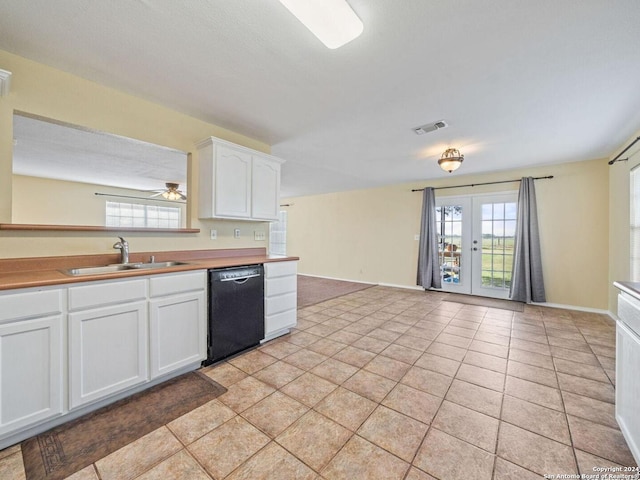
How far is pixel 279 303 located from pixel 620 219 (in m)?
4.56

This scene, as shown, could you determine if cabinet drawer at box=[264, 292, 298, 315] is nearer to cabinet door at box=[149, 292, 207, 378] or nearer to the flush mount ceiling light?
cabinet door at box=[149, 292, 207, 378]

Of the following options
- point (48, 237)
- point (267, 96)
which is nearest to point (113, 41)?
point (267, 96)

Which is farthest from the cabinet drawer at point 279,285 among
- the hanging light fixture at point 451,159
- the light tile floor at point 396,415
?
the hanging light fixture at point 451,159

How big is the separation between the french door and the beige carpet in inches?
72.5

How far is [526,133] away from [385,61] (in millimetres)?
2311

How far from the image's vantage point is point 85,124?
2.13 m

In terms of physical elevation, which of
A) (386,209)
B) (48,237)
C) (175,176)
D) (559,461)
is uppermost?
(175,176)

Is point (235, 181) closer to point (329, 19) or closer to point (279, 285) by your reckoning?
point (279, 285)

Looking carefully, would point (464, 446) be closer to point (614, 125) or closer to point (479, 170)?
point (614, 125)

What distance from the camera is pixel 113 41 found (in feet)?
5.59

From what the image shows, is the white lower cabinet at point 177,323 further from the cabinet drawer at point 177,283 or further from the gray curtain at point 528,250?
the gray curtain at point 528,250

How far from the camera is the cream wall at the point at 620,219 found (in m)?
3.23

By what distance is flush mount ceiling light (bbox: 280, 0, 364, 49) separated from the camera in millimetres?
1338

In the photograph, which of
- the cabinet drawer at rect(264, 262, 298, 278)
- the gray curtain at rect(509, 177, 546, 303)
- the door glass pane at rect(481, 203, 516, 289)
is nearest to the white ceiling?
the gray curtain at rect(509, 177, 546, 303)
